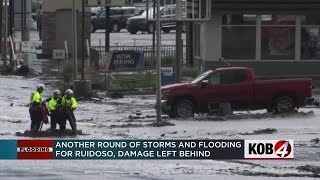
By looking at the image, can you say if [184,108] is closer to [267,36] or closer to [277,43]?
[267,36]

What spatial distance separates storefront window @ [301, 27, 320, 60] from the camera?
144ft

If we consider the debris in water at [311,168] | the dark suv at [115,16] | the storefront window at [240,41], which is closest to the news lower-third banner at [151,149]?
the debris in water at [311,168]

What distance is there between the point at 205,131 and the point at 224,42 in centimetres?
1803

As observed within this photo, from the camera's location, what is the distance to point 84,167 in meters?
18.1

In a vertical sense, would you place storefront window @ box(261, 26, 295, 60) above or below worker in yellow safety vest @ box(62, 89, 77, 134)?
above

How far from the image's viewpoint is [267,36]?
43.6 metres

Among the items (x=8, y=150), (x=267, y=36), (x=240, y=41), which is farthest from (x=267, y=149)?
(x=267, y=36)

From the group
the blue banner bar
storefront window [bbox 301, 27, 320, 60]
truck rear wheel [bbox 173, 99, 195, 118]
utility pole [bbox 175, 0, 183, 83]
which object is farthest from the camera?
storefront window [bbox 301, 27, 320, 60]

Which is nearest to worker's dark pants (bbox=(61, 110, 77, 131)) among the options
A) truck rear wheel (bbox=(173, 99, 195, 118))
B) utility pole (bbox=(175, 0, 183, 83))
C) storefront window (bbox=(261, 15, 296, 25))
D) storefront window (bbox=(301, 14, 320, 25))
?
truck rear wheel (bbox=(173, 99, 195, 118))

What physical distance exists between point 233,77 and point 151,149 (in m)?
14.9

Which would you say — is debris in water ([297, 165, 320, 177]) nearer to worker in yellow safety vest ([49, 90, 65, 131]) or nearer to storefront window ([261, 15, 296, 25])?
worker in yellow safety vest ([49, 90, 65, 131])

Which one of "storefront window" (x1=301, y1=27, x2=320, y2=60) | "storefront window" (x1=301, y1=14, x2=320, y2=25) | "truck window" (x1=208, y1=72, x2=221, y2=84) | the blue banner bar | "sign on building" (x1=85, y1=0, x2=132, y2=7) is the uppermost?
"sign on building" (x1=85, y1=0, x2=132, y2=7)

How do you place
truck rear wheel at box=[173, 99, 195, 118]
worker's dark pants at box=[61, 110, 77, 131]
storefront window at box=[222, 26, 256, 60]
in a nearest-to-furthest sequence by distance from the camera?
worker's dark pants at box=[61, 110, 77, 131], truck rear wheel at box=[173, 99, 195, 118], storefront window at box=[222, 26, 256, 60]

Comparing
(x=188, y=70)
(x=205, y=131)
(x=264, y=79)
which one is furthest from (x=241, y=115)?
(x=188, y=70)
